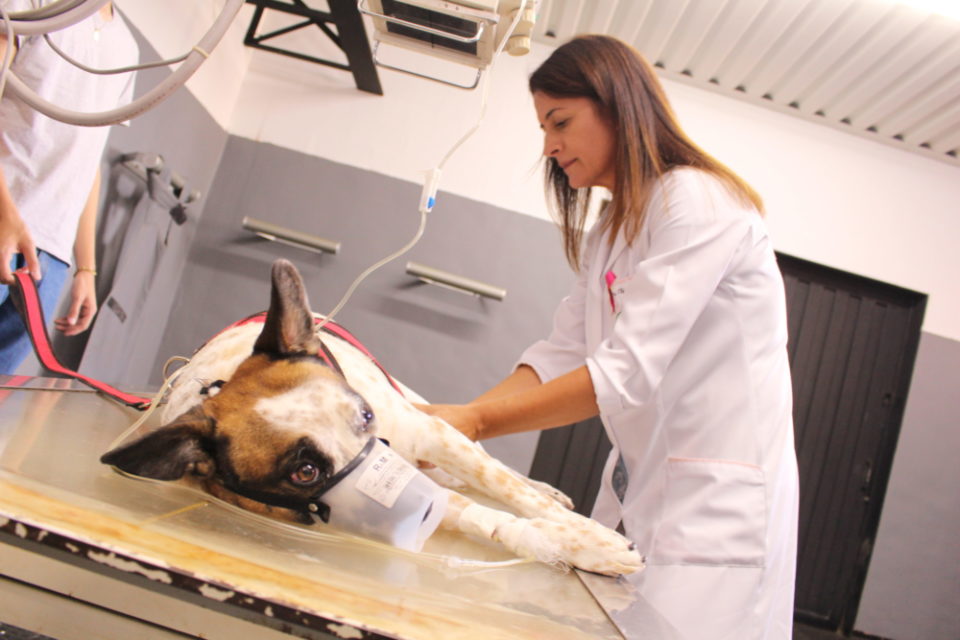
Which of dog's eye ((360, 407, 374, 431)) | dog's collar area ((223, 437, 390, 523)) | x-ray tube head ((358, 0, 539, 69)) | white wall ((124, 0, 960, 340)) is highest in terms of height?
white wall ((124, 0, 960, 340))

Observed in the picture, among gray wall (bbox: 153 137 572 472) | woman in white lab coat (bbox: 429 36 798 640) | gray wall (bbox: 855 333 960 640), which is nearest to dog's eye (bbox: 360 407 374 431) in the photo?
woman in white lab coat (bbox: 429 36 798 640)

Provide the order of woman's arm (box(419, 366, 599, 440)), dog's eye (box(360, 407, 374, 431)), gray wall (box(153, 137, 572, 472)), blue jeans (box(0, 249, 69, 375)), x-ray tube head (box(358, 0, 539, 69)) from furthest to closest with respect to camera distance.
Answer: gray wall (box(153, 137, 572, 472)) < blue jeans (box(0, 249, 69, 375)) < woman's arm (box(419, 366, 599, 440)) < x-ray tube head (box(358, 0, 539, 69)) < dog's eye (box(360, 407, 374, 431))

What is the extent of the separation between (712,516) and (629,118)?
909mm

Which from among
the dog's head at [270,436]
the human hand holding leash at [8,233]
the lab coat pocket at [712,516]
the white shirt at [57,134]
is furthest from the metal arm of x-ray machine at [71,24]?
the lab coat pocket at [712,516]

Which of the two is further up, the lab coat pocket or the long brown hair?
the long brown hair

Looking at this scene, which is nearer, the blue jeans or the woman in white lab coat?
the woman in white lab coat


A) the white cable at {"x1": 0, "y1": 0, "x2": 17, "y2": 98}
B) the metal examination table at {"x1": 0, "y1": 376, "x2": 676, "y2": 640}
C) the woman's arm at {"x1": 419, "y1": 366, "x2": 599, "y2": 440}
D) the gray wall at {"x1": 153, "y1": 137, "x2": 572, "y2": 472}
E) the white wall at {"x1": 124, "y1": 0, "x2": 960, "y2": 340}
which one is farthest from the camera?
the white wall at {"x1": 124, "y1": 0, "x2": 960, "y2": 340}

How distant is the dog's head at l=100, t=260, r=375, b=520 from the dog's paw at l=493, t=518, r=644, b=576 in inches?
11.2

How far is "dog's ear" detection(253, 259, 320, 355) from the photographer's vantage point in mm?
1029

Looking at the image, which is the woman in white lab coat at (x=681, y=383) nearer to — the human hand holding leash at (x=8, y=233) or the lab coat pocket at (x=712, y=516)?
the lab coat pocket at (x=712, y=516)

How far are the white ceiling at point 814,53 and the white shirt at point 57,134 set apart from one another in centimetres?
256

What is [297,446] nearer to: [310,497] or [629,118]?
[310,497]

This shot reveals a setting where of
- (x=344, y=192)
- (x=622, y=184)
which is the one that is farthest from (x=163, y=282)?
(x=622, y=184)

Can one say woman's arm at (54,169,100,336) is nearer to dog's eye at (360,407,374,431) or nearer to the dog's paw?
dog's eye at (360,407,374,431)
